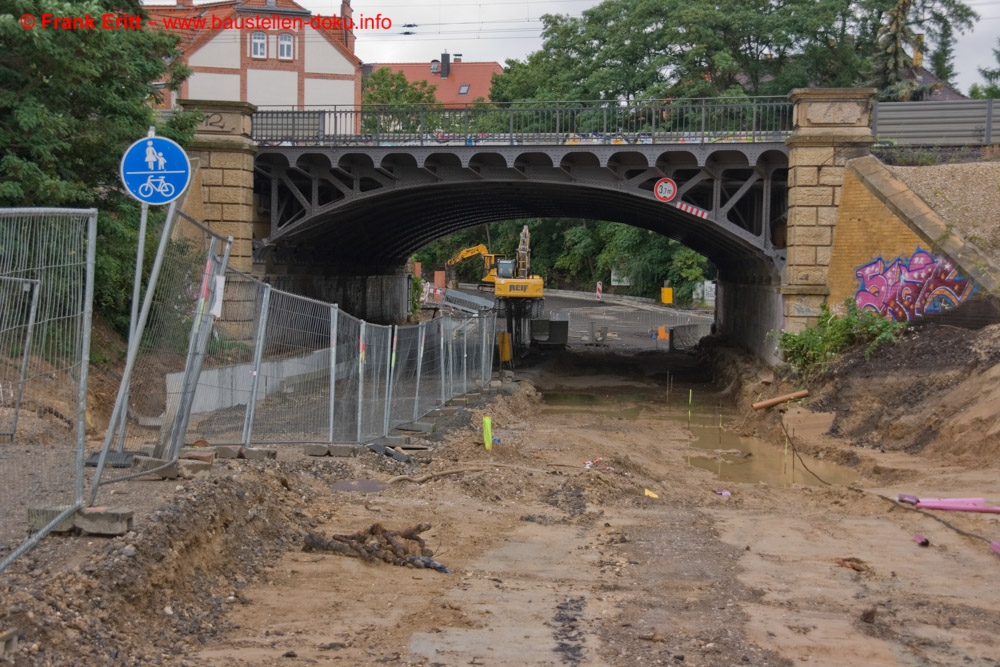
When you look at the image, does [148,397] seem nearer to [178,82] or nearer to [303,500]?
[303,500]

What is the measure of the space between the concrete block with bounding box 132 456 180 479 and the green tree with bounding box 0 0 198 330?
8.24 m

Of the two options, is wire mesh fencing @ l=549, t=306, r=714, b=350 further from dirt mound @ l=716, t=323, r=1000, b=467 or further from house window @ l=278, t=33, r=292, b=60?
dirt mound @ l=716, t=323, r=1000, b=467

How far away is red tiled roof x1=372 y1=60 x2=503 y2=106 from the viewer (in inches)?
3531

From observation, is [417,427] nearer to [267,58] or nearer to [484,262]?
[267,58]

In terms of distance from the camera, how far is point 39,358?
6535mm

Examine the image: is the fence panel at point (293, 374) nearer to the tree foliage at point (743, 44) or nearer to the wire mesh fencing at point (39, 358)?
the wire mesh fencing at point (39, 358)

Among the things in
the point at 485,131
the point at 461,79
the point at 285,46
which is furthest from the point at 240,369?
the point at 461,79

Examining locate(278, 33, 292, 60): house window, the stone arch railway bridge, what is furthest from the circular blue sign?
locate(278, 33, 292, 60): house window

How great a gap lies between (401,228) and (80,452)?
33.3 meters

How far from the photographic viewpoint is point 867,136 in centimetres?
2352

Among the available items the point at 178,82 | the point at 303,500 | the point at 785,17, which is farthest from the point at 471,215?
the point at 303,500

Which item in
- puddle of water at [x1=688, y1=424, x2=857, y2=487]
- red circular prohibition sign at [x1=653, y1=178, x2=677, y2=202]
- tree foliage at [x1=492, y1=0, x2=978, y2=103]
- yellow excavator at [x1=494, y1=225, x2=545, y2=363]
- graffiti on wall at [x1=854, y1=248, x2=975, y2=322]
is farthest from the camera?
tree foliage at [x1=492, y1=0, x2=978, y2=103]

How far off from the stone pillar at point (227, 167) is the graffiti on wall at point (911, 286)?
15.3m

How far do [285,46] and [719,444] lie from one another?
1444 inches
